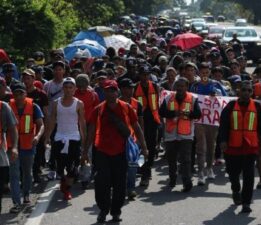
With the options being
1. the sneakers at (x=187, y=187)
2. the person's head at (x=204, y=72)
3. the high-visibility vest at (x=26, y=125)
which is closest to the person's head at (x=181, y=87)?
the person's head at (x=204, y=72)

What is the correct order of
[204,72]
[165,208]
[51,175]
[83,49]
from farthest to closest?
[83,49]
[204,72]
[51,175]
[165,208]

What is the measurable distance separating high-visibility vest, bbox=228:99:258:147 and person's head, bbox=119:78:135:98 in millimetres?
1367

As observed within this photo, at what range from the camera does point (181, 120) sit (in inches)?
487

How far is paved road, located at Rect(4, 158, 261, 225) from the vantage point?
33.6ft

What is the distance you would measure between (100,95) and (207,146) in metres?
1.86

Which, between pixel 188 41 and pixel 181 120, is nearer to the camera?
pixel 181 120

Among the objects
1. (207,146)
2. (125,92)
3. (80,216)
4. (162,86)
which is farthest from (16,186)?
(162,86)

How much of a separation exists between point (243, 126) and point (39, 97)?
10.7 ft

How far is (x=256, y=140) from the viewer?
10836 millimetres

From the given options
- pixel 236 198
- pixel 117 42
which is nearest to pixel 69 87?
pixel 236 198

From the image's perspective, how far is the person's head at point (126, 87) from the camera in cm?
1109

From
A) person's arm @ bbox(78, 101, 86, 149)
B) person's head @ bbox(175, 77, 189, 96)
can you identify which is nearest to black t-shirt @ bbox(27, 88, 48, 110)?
person's arm @ bbox(78, 101, 86, 149)

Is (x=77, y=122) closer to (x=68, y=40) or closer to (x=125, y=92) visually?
(x=125, y=92)

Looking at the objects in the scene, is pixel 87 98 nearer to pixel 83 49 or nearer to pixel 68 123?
pixel 68 123
